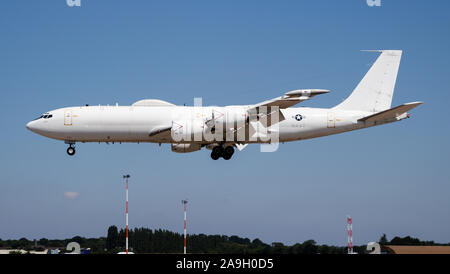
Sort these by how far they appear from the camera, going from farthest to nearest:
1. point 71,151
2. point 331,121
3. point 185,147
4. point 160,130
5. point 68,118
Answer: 1. point 185,147
2. point 331,121
3. point 71,151
4. point 68,118
5. point 160,130

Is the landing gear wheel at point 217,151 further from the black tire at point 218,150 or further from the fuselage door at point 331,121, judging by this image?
the fuselage door at point 331,121

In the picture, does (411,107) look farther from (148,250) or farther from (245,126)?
(148,250)

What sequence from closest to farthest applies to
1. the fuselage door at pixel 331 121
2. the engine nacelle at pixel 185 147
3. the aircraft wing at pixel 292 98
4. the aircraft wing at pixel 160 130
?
the aircraft wing at pixel 292 98
the aircraft wing at pixel 160 130
the fuselage door at pixel 331 121
the engine nacelle at pixel 185 147

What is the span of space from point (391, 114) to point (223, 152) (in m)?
15.6

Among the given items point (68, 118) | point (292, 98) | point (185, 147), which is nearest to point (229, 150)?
point (185, 147)

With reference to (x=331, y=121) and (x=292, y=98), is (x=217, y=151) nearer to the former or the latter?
(x=292, y=98)

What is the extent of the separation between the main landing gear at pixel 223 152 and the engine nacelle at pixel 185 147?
3.36 m

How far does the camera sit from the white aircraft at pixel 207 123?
55.2 metres

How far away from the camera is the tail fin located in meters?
61.8

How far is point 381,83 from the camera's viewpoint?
62188 mm

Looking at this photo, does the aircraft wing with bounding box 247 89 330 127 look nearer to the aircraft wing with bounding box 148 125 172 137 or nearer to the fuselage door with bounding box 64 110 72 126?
the aircraft wing with bounding box 148 125 172 137

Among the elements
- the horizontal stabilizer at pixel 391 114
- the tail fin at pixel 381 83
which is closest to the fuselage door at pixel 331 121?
Result: the horizontal stabilizer at pixel 391 114
